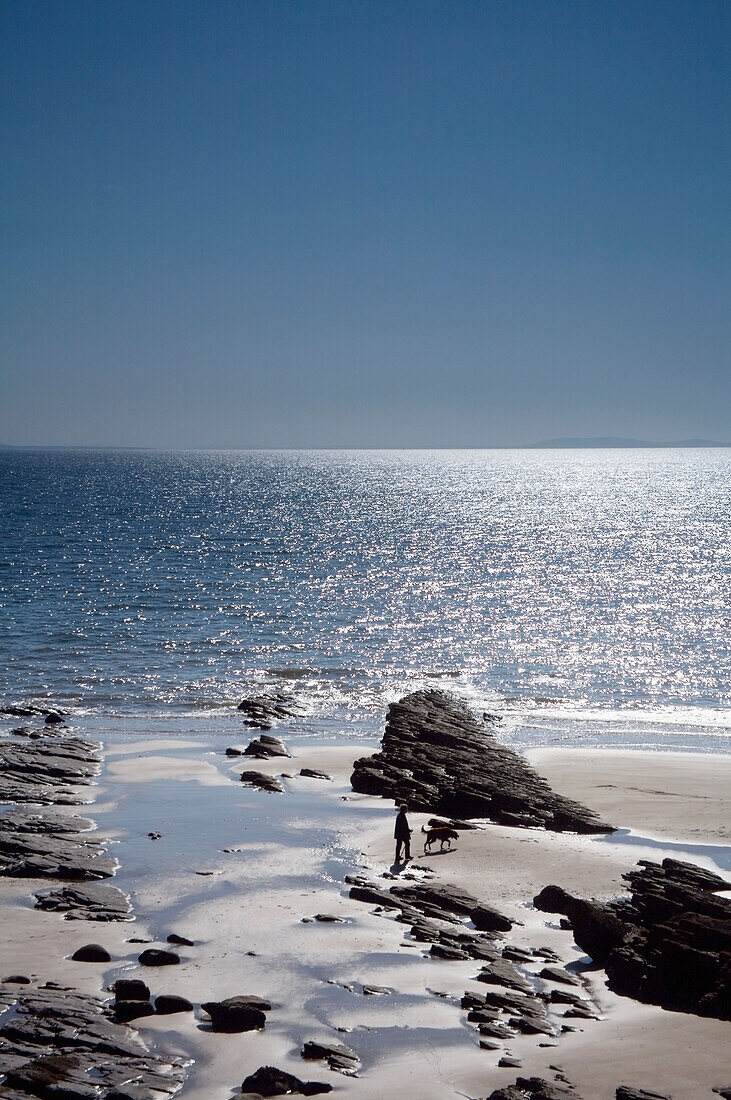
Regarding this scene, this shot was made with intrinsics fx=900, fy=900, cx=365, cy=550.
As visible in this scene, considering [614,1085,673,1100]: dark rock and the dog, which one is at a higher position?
[614,1085,673,1100]: dark rock

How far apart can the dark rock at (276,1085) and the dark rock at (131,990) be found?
3.32 metres

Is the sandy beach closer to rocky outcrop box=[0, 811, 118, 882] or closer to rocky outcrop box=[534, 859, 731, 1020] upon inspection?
rocky outcrop box=[534, 859, 731, 1020]

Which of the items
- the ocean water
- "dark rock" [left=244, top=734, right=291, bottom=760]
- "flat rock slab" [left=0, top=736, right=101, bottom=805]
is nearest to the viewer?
"flat rock slab" [left=0, top=736, right=101, bottom=805]

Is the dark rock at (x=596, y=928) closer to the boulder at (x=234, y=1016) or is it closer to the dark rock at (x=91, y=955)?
the boulder at (x=234, y=1016)

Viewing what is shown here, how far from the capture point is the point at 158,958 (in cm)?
1870

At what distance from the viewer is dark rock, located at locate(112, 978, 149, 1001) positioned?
16.7 m

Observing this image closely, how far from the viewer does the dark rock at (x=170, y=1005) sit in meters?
16.5

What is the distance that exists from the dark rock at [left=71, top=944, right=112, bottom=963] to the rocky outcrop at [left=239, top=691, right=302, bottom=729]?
2474 cm

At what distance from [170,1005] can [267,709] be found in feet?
97.7

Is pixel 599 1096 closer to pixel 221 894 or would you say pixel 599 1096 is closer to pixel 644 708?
pixel 221 894

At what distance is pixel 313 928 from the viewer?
21.0 meters

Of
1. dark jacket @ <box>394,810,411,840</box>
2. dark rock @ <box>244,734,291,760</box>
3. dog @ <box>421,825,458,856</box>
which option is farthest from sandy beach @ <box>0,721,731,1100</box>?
dark jacket @ <box>394,810,411,840</box>

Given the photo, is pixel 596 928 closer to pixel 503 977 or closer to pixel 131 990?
pixel 503 977

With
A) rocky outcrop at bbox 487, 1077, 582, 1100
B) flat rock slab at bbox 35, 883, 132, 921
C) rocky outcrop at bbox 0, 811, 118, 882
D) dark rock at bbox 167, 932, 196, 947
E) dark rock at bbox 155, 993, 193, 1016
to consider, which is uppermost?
rocky outcrop at bbox 487, 1077, 582, 1100
